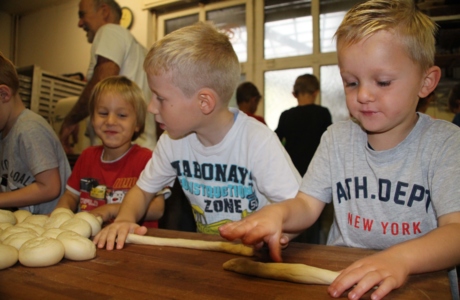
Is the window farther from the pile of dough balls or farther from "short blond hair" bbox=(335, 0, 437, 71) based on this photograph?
the pile of dough balls

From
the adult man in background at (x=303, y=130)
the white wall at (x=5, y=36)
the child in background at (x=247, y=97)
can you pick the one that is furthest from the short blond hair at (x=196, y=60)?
the child in background at (x=247, y=97)

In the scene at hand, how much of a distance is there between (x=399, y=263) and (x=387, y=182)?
0.32m

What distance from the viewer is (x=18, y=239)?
666mm

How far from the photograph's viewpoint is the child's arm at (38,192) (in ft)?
3.77

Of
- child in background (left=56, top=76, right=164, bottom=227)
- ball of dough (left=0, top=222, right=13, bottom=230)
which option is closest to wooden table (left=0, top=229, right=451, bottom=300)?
ball of dough (left=0, top=222, right=13, bottom=230)

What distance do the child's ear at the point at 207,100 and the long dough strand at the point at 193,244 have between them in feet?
1.31

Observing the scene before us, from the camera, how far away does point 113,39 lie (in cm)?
172

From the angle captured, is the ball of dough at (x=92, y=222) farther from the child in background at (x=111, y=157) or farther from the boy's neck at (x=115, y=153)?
the boy's neck at (x=115, y=153)

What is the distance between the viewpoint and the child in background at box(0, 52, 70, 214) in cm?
→ 122

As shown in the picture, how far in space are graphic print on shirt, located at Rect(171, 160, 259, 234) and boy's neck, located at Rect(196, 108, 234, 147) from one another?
2.9 inches

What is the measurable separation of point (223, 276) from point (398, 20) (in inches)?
22.7

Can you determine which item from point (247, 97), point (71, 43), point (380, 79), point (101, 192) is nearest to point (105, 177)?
point (101, 192)

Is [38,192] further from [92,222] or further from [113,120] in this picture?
[92,222]

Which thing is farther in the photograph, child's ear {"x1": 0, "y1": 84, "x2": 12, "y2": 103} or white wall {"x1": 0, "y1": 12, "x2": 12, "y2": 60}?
child's ear {"x1": 0, "y1": 84, "x2": 12, "y2": 103}
